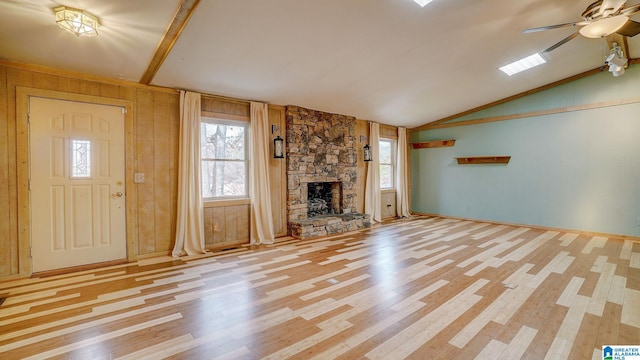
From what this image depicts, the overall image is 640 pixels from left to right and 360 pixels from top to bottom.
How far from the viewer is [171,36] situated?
298 cm

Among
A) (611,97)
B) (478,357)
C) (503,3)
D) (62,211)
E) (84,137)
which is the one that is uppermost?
(503,3)

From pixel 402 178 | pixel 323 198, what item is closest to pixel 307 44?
pixel 323 198

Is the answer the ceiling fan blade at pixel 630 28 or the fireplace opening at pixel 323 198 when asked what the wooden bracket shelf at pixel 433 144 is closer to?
the fireplace opening at pixel 323 198

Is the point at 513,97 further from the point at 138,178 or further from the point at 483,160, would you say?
the point at 138,178

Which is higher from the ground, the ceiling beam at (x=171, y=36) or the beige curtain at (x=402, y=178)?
the ceiling beam at (x=171, y=36)

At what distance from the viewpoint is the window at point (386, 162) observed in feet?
25.2

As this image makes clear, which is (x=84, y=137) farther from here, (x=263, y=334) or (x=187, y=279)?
(x=263, y=334)

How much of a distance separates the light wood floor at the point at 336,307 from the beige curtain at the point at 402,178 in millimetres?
3427

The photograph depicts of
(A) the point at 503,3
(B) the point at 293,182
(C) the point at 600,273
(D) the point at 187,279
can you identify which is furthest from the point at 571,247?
(D) the point at 187,279

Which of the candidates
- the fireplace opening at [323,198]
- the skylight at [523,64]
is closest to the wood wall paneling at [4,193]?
the fireplace opening at [323,198]

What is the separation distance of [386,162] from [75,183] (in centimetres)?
652

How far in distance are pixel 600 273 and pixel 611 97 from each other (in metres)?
3.83

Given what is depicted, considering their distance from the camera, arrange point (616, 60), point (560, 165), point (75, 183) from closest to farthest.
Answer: point (75, 183) < point (616, 60) < point (560, 165)

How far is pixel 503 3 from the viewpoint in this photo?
3148 mm
